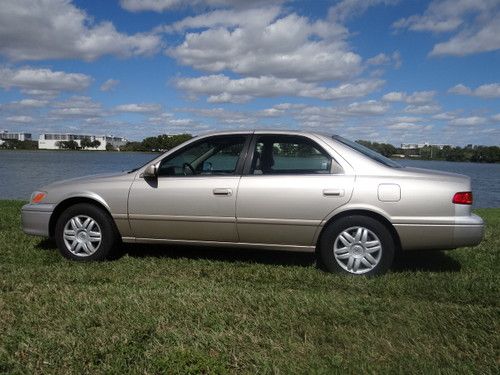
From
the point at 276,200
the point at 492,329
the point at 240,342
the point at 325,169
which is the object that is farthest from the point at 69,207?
the point at 492,329

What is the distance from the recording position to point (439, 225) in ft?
16.2

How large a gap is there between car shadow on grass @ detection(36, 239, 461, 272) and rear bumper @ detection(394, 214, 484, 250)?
508 millimetres

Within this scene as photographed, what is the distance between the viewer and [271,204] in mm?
5254

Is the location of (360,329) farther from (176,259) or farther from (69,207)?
(69,207)

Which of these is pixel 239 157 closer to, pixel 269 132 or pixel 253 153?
pixel 253 153

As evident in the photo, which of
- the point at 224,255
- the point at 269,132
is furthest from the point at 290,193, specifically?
the point at 224,255

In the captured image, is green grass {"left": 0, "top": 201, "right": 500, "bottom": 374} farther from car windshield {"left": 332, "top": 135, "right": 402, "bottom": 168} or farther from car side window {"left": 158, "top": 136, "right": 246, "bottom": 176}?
car windshield {"left": 332, "top": 135, "right": 402, "bottom": 168}

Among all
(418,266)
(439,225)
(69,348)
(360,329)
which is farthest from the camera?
(418,266)

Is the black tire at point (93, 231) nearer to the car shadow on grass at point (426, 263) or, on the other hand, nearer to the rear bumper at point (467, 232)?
the car shadow on grass at point (426, 263)

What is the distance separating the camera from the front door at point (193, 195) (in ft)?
17.8

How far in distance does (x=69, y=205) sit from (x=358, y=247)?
339 cm

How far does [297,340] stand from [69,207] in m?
3.63

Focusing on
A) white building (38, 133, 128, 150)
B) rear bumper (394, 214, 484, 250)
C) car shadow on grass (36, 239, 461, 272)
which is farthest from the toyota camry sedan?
white building (38, 133, 128, 150)

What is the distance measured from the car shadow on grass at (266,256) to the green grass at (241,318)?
60 mm
